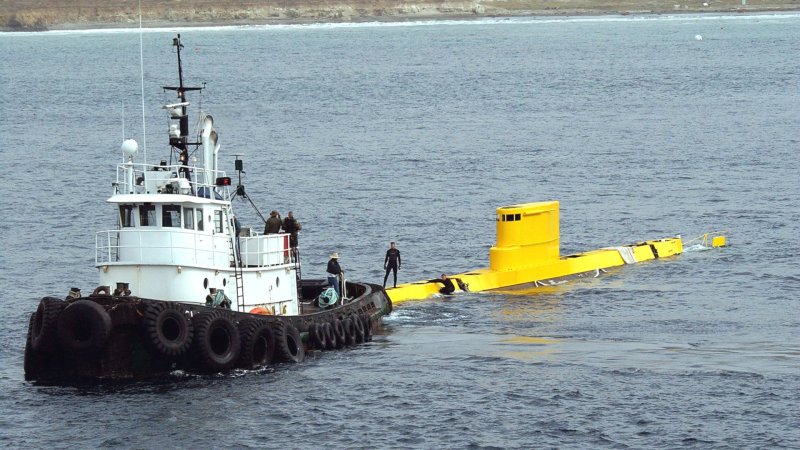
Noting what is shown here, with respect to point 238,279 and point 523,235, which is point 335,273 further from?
point 523,235

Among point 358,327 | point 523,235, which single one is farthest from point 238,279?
point 523,235

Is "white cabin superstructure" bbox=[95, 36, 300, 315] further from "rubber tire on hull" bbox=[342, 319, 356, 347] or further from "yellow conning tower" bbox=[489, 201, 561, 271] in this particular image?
"yellow conning tower" bbox=[489, 201, 561, 271]

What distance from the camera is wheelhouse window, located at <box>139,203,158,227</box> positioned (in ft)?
131

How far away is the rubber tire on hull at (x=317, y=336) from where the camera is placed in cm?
4238

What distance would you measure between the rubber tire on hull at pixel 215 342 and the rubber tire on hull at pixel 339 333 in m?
4.83

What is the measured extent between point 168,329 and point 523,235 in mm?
19955

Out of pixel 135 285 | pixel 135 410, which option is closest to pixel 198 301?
pixel 135 285

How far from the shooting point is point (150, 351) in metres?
37.8

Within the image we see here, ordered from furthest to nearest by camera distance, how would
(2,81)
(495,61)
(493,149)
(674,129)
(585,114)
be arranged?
(495,61), (2,81), (585,114), (674,129), (493,149)

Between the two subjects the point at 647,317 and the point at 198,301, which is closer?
the point at 198,301

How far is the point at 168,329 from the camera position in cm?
3753

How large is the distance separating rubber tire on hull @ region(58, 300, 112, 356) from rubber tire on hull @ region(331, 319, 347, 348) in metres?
8.25

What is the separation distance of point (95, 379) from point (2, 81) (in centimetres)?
13523

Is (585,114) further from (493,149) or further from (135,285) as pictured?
(135,285)
